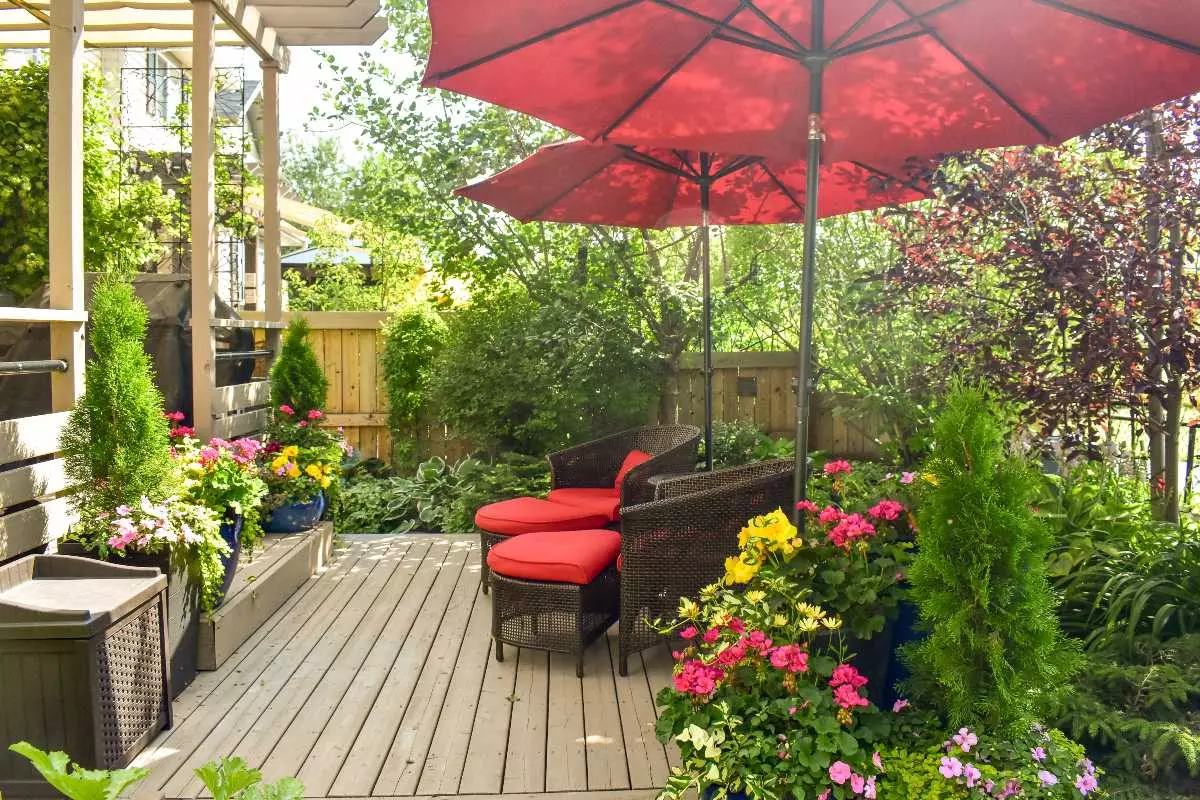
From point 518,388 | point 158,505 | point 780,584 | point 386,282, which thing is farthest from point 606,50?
point 386,282

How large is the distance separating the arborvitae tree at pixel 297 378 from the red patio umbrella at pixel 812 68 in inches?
140

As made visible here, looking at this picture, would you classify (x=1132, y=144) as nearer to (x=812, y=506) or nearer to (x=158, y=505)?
(x=812, y=506)

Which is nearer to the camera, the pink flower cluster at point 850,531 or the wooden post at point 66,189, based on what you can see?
the pink flower cluster at point 850,531

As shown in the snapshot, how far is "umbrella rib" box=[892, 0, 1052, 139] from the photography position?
304 centimetres

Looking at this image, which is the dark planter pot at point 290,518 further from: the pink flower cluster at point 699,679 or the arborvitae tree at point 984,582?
the arborvitae tree at point 984,582

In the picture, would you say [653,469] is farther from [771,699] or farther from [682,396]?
[682,396]

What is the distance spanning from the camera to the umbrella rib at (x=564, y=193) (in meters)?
4.92

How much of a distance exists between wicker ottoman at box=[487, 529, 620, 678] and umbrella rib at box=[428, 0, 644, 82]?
1.88 meters

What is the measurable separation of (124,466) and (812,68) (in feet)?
8.90

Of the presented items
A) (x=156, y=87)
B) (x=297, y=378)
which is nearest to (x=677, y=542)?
(x=297, y=378)

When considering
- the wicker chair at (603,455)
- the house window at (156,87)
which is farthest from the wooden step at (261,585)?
the house window at (156,87)

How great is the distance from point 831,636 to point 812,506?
49cm

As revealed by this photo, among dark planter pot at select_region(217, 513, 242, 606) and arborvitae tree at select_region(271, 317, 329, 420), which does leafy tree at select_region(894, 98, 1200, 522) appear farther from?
arborvitae tree at select_region(271, 317, 329, 420)

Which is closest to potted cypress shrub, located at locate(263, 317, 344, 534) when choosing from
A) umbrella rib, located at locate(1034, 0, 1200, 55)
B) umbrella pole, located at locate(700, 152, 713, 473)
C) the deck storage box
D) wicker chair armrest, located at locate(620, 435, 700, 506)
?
wicker chair armrest, located at locate(620, 435, 700, 506)
